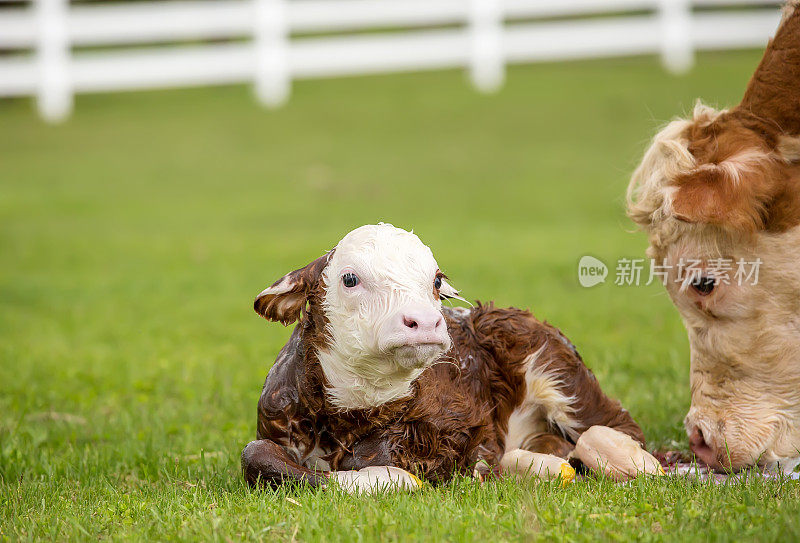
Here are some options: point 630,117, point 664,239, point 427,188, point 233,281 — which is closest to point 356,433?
point 664,239

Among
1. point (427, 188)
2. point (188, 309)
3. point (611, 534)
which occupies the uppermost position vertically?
point (427, 188)

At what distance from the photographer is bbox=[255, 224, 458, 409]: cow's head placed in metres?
3.80

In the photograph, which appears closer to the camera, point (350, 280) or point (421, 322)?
point (421, 322)

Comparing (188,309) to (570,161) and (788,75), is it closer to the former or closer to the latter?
(788,75)

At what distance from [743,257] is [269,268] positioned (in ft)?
28.2

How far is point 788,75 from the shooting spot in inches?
185

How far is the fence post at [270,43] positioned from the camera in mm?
22109

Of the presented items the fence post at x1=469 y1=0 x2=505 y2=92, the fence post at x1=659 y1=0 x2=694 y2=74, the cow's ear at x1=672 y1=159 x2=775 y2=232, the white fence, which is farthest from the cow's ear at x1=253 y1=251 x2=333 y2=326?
the fence post at x1=659 y1=0 x2=694 y2=74

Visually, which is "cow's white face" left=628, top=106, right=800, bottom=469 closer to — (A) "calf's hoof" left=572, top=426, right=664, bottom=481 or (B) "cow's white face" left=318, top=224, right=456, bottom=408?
(A) "calf's hoof" left=572, top=426, right=664, bottom=481

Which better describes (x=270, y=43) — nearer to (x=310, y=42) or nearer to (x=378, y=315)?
(x=310, y=42)

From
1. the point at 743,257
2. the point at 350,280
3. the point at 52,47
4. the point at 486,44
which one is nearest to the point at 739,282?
the point at 743,257

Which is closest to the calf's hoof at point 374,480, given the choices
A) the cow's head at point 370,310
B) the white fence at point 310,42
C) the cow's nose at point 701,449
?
the cow's head at point 370,310

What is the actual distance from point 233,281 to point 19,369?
175 inches

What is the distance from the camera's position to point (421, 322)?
3768 millimetres
